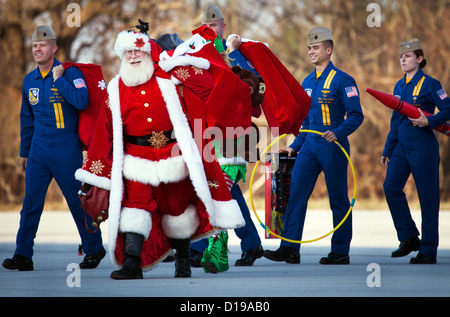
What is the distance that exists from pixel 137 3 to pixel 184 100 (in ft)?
54.6

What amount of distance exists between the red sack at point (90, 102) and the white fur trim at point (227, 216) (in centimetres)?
195

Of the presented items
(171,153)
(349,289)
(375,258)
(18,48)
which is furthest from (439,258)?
(18,48)

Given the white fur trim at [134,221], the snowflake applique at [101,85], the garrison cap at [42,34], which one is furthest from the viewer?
the snowflake applique at [101,85]

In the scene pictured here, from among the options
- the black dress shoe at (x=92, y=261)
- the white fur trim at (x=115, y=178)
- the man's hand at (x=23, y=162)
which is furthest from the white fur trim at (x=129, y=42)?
the black dress shoe at (x=92, y=261)

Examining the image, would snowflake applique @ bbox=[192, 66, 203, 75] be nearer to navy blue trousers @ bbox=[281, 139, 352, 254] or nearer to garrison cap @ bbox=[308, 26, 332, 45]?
navy blue trousers @ bbox=[281, 139, 352, 254]

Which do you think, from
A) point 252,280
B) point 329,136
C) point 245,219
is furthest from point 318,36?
point 252,280

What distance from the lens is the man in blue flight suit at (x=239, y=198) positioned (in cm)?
868

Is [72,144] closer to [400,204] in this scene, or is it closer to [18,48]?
[400,204]

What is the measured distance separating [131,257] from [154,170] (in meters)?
0.75

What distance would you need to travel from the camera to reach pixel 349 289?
6.71 m

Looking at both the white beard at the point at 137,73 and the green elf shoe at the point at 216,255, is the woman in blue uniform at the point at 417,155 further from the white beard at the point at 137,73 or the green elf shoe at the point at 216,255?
the white beard at the point at 137,73

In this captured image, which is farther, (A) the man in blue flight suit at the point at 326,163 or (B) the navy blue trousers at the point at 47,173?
(A) the man in blue flight suit at the point at 326,163

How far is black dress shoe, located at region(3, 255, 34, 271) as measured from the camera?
324 inches

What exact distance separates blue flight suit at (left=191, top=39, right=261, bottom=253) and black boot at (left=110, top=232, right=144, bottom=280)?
1700 millimetres
